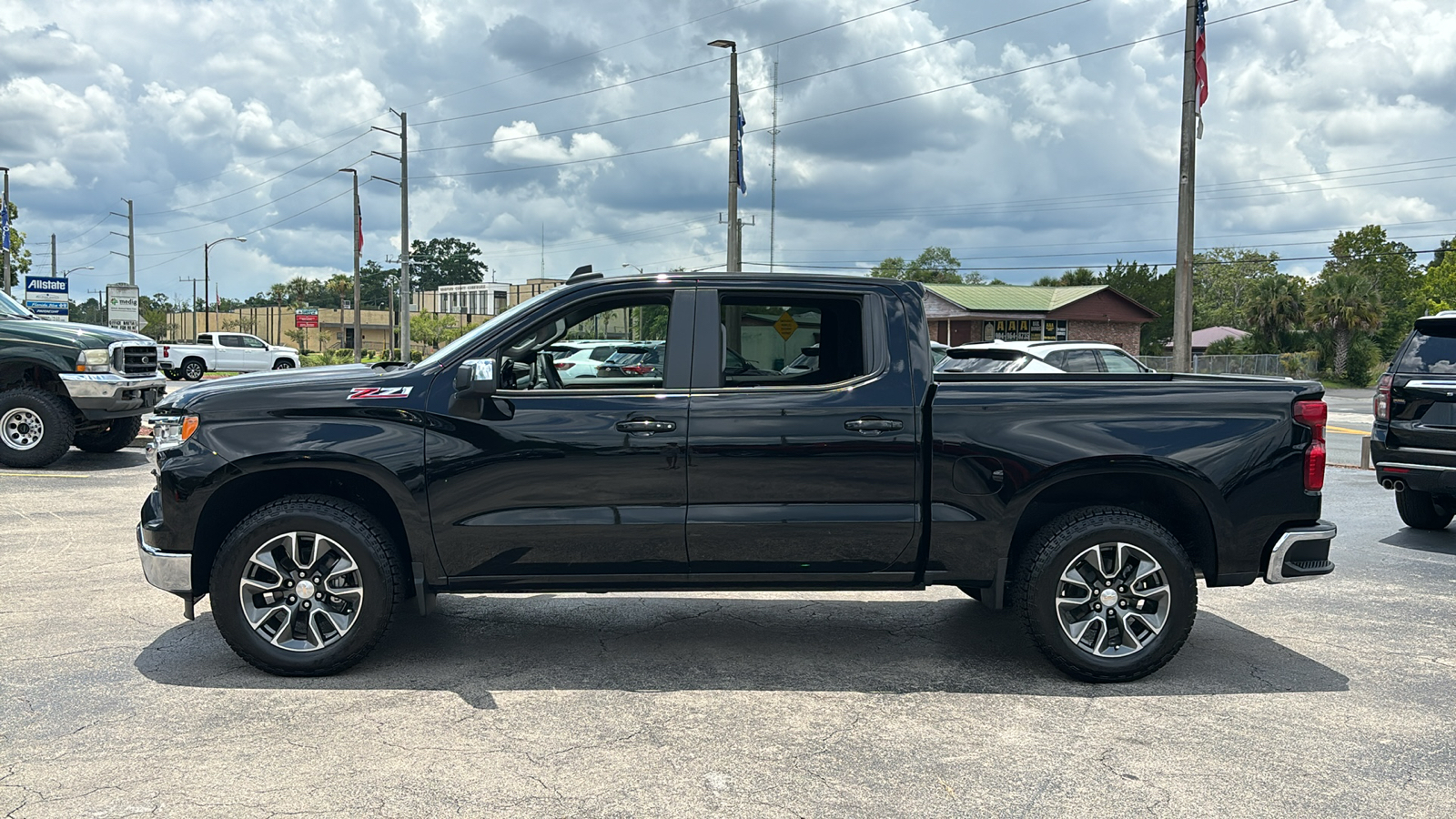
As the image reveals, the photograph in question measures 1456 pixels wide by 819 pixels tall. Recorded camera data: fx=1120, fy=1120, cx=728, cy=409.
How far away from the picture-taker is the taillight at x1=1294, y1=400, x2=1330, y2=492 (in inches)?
211

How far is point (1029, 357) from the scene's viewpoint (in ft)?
44.1

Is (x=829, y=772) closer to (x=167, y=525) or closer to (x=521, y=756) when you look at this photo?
(x=521, y=756)

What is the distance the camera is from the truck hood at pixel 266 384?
5.20 metres

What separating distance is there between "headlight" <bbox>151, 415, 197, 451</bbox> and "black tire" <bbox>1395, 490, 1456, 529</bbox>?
9687mm

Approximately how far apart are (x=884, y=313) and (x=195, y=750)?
3522 millimetres

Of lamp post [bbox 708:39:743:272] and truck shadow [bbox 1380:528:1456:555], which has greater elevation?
lamp post [bbox 708:39:743:272]

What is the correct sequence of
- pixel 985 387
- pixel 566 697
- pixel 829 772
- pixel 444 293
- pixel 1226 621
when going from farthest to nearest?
1. pixel 444 293
2. pixel 1226 621
3. pixel 985 387
4. pixel 566 697
5. pixel 829 772

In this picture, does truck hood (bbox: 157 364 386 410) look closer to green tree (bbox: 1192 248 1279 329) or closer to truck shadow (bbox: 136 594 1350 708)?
truck shadow (bbox: 136 594 1350 708)

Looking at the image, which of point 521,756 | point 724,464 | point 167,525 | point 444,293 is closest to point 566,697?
point 521,756

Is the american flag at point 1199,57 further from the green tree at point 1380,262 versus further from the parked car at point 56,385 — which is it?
the green tree at point 1380,262

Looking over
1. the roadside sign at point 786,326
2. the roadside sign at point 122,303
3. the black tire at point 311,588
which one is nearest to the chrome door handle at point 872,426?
the roadside sign at point 786,326

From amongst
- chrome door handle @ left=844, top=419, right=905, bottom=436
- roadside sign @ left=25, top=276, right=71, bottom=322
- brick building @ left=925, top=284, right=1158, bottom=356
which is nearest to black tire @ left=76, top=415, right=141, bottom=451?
chrome door handle @ left=844, top=419, right=905, bottom=436

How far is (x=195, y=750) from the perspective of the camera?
169 inches

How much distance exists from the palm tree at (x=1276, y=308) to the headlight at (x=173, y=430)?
6373 cm
